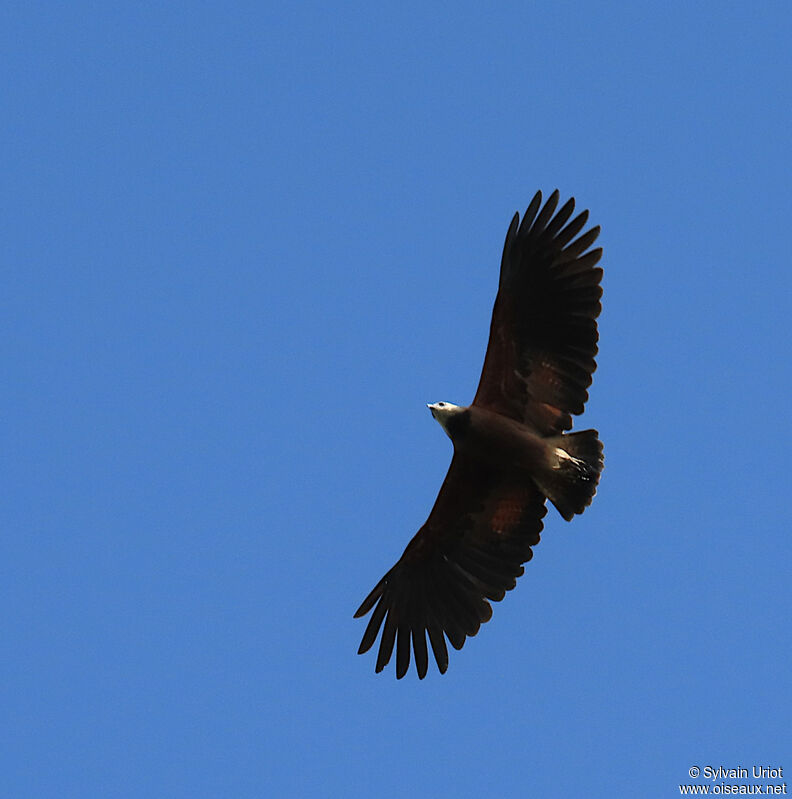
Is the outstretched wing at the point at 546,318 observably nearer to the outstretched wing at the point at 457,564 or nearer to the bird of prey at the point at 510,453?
the bird of prey at the point at 510,453

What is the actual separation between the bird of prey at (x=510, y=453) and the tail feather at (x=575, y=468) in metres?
0.01

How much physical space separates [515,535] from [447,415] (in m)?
1.62

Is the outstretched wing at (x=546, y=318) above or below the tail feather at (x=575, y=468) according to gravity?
above

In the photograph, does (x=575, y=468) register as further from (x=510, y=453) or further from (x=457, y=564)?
(x=457, y=564)

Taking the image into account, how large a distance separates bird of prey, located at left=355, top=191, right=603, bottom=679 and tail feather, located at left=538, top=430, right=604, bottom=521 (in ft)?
0.03

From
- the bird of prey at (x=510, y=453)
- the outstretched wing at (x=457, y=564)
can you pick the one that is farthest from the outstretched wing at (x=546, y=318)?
the outstretched wing at (x=457, y=564)

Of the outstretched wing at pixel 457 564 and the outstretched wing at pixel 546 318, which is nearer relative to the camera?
the outstretched wing at pixel 546 318

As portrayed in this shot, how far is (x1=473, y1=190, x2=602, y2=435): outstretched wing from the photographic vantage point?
1186 cm

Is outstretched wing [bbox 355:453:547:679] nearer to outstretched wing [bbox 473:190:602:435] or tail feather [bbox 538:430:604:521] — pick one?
tail feather [bbox 538:430:604:521]

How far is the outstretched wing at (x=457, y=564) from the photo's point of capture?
1252cm

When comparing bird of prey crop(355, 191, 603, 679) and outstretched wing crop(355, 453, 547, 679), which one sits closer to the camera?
bird of prey crop(355, 191, 603, 679)

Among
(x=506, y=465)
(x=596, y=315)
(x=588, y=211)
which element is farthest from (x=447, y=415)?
(x=588, y=211)

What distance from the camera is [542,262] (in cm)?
1192

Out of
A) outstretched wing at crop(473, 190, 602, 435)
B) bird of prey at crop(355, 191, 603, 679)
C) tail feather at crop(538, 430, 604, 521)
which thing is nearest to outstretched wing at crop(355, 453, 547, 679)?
bird of prey at crop(355, 191, 603, 679)
